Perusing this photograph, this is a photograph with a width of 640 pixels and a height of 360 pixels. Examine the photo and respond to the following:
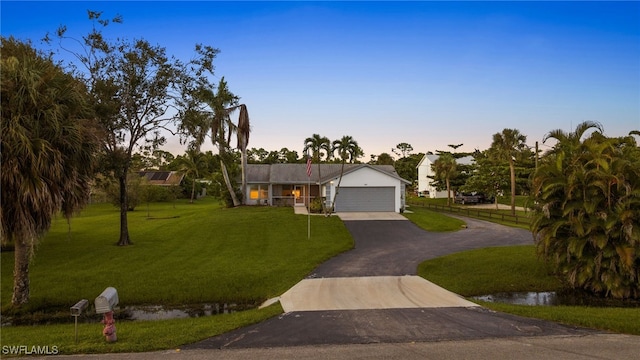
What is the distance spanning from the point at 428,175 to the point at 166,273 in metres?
55.0

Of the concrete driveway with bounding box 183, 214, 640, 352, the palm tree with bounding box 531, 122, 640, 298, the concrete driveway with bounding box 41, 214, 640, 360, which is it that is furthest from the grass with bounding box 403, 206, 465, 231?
the concrete driveway with bounding box 41, 214, 640, 360

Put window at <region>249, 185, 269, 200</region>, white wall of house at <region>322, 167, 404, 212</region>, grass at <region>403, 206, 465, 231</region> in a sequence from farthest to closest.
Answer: window at <region>249, 185, 269, 200</region>, white wall of house at <region>322, 167, 404, 212</region>, grass at <region>403, 206, 465, 231</region>

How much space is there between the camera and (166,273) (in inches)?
666

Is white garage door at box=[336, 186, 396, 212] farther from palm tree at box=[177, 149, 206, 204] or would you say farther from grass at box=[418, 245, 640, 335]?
palm tree at box=[177, 149, 206, 204]

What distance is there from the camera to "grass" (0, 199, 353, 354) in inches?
367

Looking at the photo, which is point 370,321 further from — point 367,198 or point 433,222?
point 367,198

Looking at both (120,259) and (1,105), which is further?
(120,259)

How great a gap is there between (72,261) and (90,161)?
7133mm

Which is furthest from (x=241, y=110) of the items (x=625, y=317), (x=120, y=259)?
(x=625, y=317)

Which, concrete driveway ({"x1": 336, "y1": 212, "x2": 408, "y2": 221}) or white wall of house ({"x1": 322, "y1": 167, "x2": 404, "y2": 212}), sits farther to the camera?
white wall of house ({"x1": 322, "y1": 167, "x2": 404, "y2": 212})

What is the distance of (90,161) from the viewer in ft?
46.6

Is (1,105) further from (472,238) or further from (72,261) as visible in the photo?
(472,238)

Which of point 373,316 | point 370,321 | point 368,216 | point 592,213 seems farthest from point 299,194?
point 370,321

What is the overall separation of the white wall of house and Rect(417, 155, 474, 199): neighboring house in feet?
101
